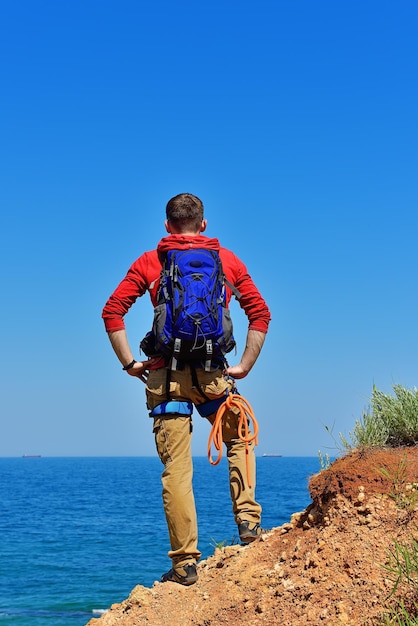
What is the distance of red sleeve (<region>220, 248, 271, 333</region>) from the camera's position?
23.0 ft

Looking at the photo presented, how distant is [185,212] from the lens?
670 cm

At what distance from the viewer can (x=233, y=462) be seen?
23.3 feet

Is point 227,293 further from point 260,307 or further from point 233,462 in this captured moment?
point 233,462

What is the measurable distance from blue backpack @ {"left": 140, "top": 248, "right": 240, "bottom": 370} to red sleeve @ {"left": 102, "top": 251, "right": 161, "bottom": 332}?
0.50ft

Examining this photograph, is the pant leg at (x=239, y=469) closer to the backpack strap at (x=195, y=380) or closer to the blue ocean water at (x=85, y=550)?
the backpack strap at (x=195, y=380)

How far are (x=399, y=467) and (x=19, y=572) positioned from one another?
97.1ft

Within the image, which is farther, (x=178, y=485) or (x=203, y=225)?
(x=203, y=225)

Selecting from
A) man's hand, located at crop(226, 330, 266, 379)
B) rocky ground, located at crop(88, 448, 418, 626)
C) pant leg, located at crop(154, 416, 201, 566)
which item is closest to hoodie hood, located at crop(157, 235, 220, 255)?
man's hand, located at crop(226, 330, 266, 379)

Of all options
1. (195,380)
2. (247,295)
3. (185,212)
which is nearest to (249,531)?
(195,380)

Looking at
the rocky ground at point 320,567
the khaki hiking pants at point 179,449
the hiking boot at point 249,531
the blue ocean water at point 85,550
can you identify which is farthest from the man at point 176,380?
the blue ocean water at point 85,550

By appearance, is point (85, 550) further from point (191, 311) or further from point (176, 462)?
point (191, 311)

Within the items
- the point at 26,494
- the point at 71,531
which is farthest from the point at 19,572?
the point at 26,494

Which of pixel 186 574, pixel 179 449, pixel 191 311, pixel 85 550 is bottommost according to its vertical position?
pixel 85 550

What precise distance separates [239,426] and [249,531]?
957 mm
